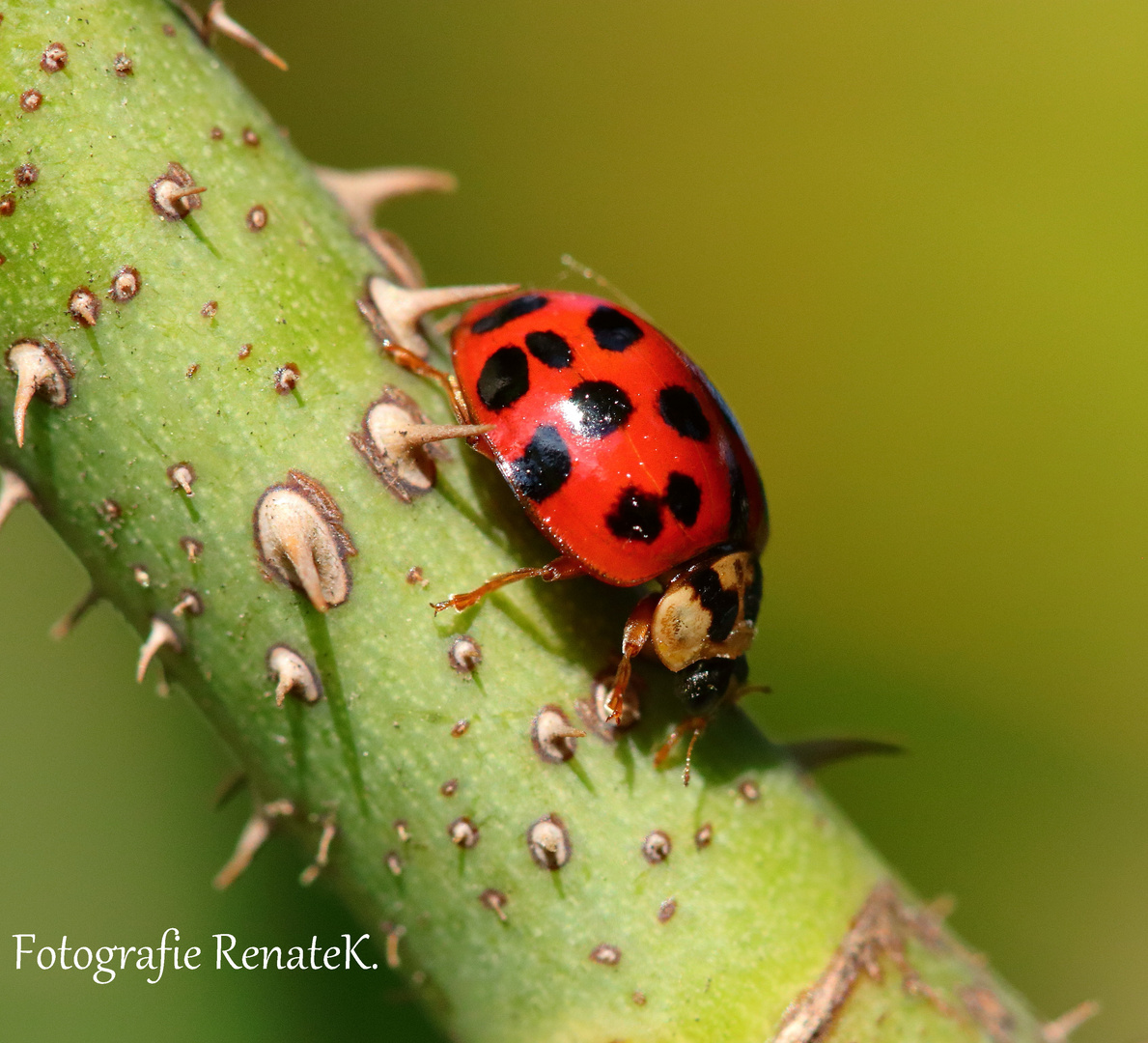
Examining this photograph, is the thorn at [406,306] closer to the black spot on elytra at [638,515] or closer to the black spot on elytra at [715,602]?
the black spot on elytra at [638,515]

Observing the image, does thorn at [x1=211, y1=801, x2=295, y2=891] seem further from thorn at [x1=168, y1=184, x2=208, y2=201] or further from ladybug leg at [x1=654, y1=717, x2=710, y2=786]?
thorn at [x1=168, y1=184, x2=208, y2=201]

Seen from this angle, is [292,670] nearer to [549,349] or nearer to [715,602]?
[549,349]

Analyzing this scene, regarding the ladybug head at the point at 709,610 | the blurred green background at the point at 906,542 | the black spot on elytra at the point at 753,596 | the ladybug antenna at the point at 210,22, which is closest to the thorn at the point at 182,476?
the ladybug antenna at the point at 210,22

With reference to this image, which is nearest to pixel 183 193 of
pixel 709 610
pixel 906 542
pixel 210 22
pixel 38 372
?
pixel 38 372

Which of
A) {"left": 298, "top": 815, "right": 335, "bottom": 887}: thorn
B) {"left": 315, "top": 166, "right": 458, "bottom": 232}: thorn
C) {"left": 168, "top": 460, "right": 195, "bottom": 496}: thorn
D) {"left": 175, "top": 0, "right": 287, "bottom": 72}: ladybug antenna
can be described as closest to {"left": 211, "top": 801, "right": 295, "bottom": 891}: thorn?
{"left": 298, "top": 815, "right": 335, "bottom": 887}: thorn

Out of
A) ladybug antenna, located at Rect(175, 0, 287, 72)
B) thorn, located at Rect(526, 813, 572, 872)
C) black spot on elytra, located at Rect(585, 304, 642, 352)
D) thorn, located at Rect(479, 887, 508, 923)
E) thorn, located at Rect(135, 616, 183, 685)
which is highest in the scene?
ladybug antenna, located at Rect(175, 0, 287, 72)

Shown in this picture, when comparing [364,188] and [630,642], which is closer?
[630,642]

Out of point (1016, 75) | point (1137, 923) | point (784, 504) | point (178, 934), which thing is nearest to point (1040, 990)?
point (1137, 923)
